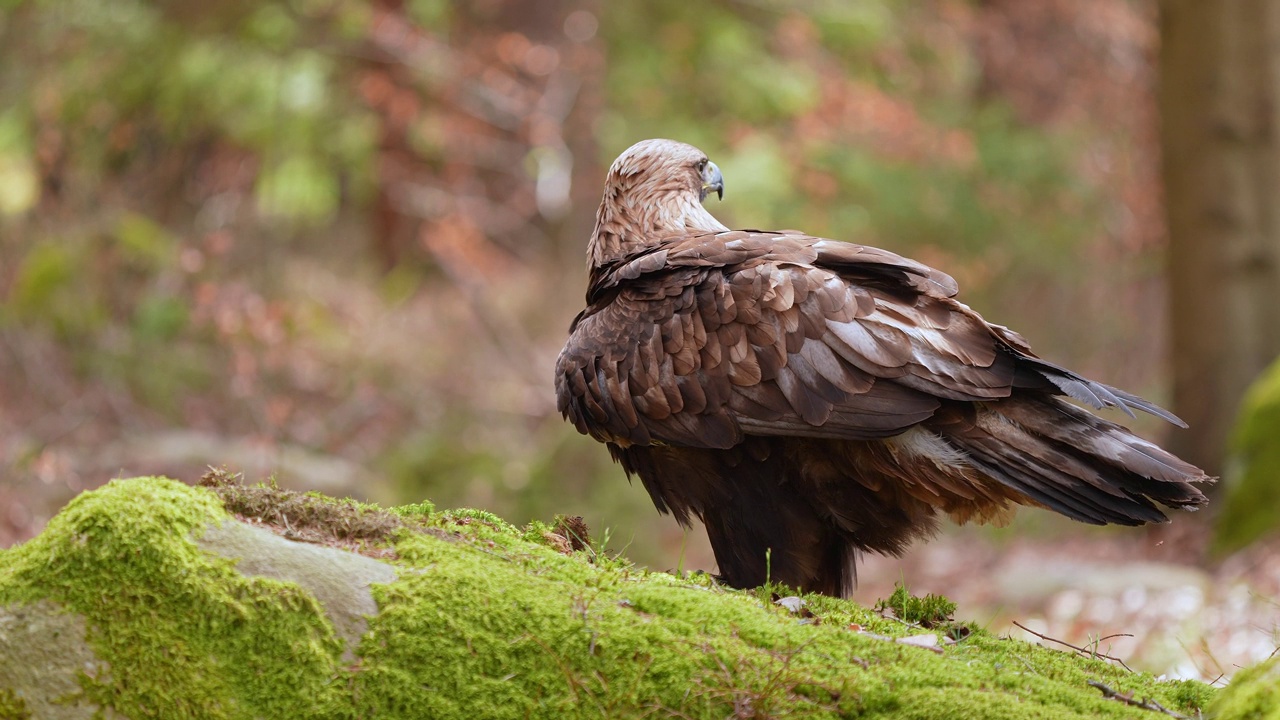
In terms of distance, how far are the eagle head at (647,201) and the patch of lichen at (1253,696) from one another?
9.87ft

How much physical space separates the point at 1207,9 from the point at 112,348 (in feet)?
31.5

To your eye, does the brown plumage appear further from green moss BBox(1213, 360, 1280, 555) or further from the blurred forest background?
green moss BBox(1213, 360, 1280, 555)

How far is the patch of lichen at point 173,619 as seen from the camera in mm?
2619

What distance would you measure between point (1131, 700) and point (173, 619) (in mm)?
2343

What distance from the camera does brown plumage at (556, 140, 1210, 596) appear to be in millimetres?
3848

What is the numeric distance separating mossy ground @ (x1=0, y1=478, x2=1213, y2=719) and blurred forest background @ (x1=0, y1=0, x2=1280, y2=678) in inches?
210

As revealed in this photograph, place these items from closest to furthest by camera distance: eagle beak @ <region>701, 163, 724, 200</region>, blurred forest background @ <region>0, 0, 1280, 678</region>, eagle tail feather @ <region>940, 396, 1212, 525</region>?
1. eagle tail feather @ <region>940, 396, 1212, 525</region>
2. eagle beak @ <region>701, 163, 724, 200</region>
3. blurred forest background @ <region>0, 0, 1280, 678</region>

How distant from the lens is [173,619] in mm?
2684

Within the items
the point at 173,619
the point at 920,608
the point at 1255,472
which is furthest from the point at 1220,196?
the point at 173,619

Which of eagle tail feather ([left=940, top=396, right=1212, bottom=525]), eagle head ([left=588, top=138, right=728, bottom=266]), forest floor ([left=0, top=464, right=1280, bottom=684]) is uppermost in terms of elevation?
eagle head ([left=588, top=138, right=728, bottom=266])

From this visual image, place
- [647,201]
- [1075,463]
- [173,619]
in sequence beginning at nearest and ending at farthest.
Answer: [173,619], [1075,463], [647,201]

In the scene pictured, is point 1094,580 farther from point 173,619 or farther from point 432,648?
point 173,619

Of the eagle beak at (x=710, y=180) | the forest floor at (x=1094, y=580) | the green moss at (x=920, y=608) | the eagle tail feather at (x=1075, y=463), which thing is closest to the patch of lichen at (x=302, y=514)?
the green moss at (x=920, y=608)

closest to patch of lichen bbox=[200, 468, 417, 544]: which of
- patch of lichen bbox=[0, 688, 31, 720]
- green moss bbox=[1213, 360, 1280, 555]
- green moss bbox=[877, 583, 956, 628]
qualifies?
patch of lichen bbox=[0, 688, 31, 720]
